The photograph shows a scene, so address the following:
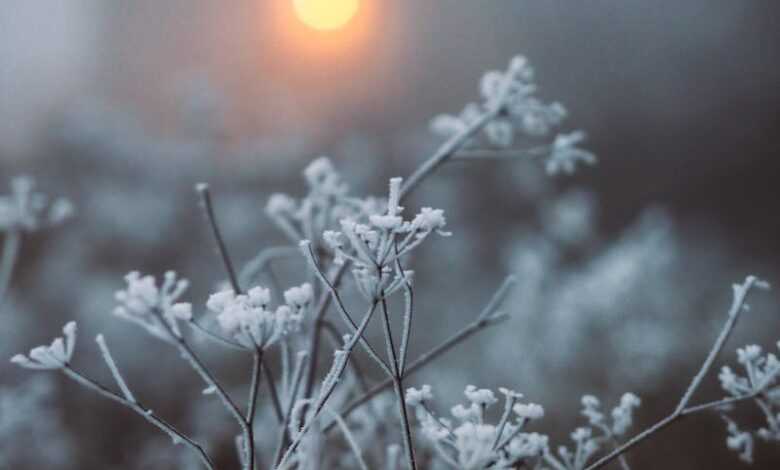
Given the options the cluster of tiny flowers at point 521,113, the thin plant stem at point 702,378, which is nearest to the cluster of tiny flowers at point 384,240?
A: the thin plant stem at point 702,378

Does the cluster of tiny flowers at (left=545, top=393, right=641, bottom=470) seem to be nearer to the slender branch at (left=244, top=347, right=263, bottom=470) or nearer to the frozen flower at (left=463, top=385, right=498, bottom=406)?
the frozen flower at (left=463, top=385, right=498, bottom=406)

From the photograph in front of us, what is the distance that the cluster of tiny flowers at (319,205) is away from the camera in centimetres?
80

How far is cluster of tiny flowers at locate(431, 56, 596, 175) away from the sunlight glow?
4.58 metres

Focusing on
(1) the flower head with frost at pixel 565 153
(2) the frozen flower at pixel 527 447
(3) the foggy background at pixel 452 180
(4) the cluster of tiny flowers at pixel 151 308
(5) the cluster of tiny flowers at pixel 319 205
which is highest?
(3) the foggy background at pixel 452 180

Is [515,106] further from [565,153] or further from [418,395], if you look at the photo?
[418,395]

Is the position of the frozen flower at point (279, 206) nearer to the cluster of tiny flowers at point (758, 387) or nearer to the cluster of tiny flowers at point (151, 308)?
the cluster of tiny flowers at point (151, 308)

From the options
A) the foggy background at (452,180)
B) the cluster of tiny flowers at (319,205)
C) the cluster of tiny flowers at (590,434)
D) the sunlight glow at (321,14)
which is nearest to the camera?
the cluster of tiny flowers at (590,434)

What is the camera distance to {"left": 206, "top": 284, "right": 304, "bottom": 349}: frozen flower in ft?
1.51

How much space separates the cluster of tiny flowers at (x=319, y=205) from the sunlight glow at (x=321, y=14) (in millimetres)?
4591

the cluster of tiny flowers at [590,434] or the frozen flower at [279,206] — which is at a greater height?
the frozen flower at [279,206]

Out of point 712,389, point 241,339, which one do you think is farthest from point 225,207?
point 241,339

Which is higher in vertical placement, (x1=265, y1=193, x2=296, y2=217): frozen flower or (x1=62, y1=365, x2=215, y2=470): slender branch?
(x1=265, y1=193, x2=296, y2=217): frozen flower

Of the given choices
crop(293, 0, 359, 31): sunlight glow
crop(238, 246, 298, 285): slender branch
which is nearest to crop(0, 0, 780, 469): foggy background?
crop(293, 0, 359, 31): sunlight glow

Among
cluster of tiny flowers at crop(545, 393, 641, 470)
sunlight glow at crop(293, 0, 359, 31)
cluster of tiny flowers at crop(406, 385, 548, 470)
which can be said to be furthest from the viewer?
sunlight glow at crop(293, 0, 359, 31)
